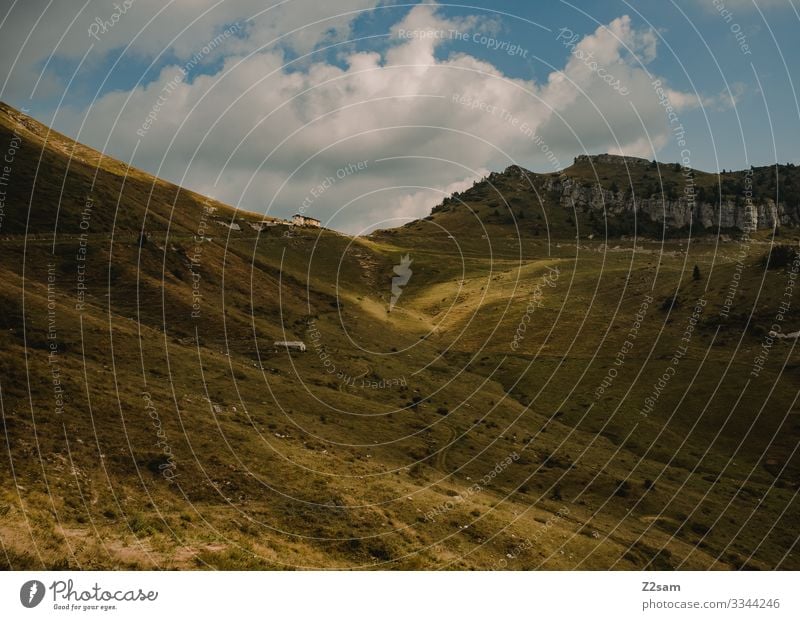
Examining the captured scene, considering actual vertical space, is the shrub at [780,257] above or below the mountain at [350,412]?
above

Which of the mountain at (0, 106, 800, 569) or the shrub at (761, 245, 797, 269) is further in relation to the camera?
the shrub at (761, 245, 797, 269)

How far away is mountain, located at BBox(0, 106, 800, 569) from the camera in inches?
1097

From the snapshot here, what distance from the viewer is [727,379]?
68.2m

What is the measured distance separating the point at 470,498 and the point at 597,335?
189ft

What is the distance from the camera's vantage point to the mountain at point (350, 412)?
2786 cm

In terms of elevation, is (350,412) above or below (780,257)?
below

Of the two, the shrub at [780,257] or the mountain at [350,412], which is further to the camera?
the shrub at [780,257]

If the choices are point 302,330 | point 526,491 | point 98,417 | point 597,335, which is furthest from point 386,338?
point 98,417

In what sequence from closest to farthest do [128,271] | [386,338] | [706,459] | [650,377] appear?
1. [706,459]
2. [128,271]
3. [650,377]
4. [386,338]

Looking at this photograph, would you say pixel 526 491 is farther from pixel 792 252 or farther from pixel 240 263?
pixel 792 252

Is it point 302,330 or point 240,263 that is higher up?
point 240,263

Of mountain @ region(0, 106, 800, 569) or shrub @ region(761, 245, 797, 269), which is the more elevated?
shrub @ region(761, 245, 797, 269)

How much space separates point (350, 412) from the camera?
5031 centimetres

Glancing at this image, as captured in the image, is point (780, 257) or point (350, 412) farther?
point (780, 257)
